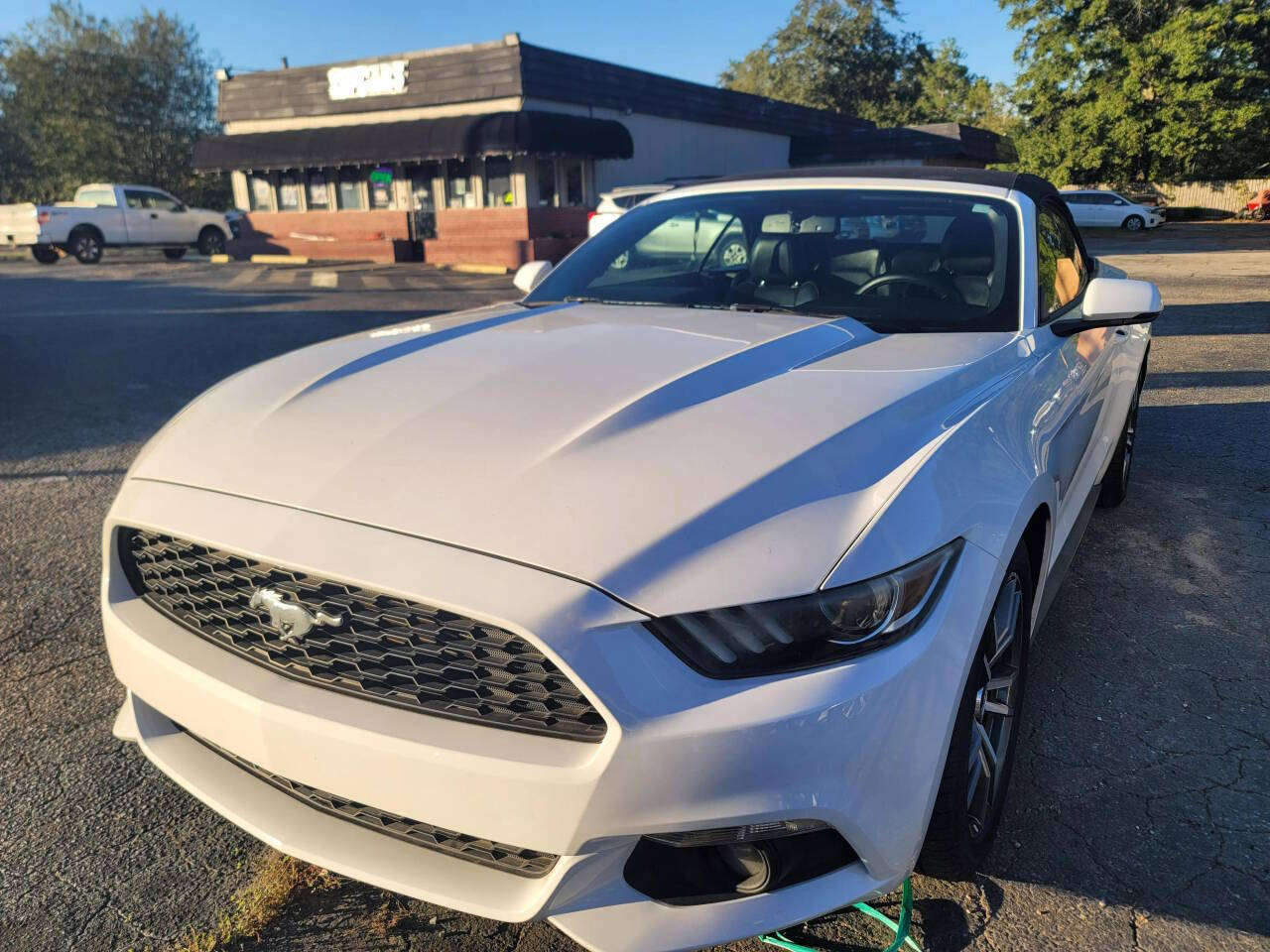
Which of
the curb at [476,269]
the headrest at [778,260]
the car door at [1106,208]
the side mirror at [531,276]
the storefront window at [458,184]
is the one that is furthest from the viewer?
the car door at [1106,208]

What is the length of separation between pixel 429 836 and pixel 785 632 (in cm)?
76

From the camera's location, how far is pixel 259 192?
26.0 m

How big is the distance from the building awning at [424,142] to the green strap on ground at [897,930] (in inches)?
803

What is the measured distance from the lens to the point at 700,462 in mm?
1760

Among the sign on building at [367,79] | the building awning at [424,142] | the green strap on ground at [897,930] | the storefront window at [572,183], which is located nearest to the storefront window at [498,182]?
the building awning at [424,142]

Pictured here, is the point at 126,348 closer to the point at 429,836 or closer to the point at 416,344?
the point at 416,344

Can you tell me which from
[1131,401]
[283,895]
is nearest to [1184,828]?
[283,895]

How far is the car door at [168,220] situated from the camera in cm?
2377

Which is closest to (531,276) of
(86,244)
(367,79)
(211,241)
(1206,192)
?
(367,79)

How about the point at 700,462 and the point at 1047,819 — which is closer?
the point at 700,462

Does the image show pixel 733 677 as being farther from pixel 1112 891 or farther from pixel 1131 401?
pixel 1131 401

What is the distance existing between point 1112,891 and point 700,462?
4.53 feet

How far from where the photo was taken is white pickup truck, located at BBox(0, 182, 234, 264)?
851 inches

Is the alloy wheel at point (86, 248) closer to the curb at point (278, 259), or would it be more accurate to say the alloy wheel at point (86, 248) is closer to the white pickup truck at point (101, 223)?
the white pickup truck at point (101, 223)
